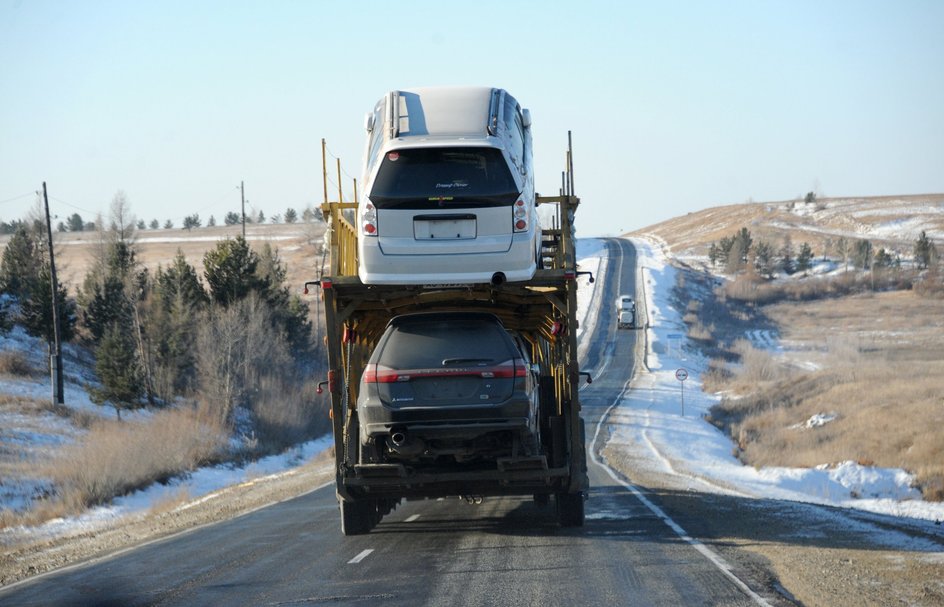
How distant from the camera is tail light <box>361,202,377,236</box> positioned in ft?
36.9

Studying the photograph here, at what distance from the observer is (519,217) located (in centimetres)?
1134

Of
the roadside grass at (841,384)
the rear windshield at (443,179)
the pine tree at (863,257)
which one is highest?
the rear windshield at (443,179)

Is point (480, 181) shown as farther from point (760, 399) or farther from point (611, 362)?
point (611, 362)

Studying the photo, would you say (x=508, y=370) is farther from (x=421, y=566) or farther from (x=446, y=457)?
(x=421, y=566)

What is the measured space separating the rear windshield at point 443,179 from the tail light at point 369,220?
0.08 m

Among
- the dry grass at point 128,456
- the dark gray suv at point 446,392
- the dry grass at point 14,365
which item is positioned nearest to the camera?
the dark gray suv at point 446,392

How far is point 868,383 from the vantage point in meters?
54.2

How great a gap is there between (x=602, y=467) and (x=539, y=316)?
702 inches

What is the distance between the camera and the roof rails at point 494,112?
38.2 ft

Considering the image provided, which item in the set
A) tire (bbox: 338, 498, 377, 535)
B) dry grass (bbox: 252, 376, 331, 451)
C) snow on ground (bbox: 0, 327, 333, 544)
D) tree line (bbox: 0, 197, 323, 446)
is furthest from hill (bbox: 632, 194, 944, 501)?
tree line (bbox: 0, 197, 323, 446)

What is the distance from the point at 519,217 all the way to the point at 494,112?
1.45 metres

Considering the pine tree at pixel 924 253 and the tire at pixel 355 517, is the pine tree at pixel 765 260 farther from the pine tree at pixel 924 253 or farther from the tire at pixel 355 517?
the tire at pixel 355 517

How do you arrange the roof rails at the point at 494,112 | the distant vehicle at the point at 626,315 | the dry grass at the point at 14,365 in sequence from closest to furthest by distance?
the roof rails at the point at 494,112
the dry grass at the point at 14,365
the distant vehicle at the point at 626,315

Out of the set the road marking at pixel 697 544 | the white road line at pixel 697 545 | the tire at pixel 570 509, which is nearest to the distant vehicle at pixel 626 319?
the white road line at pixel 697 545
